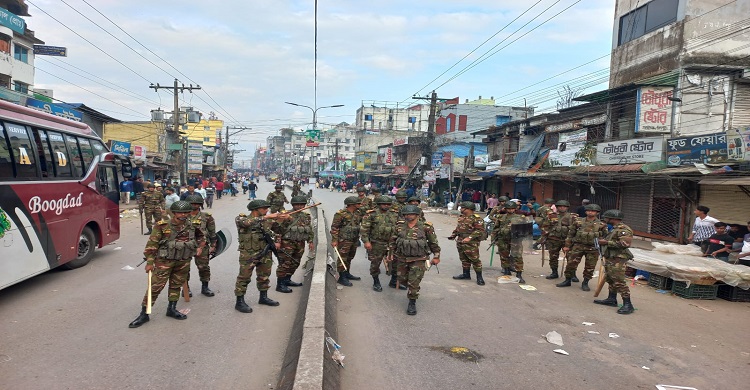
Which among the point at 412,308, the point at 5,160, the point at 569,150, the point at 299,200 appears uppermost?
the point at 569,150

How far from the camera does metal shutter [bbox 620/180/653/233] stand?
15133 mm

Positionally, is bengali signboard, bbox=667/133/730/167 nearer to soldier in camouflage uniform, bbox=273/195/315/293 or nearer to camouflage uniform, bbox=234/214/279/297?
soldier in camouflage uniform, bbox=273/195/315/293

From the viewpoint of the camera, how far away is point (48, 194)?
7.00m

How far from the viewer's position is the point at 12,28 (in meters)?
22.1

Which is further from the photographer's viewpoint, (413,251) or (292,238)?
(292,238)

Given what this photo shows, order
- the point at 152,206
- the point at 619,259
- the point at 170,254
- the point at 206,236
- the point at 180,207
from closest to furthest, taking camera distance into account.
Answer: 1. the point at 170,254
2. the point at 180,207
3. the point at 206,236
4. the point at 619,259
5. the point at 152,206

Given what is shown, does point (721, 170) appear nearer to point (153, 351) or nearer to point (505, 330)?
point (505, 330)

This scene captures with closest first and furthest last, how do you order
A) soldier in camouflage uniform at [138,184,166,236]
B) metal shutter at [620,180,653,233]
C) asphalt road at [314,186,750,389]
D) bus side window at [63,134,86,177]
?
asphalt road at [314,186,750,389]
bus side window at [63,134,86,177]
soldier in camouflage uniform at [138,184,166,236]
metal shutter at [620,180,653,233]

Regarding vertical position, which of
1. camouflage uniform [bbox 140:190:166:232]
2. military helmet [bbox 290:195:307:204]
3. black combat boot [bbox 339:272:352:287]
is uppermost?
military helmet [bbox 290:195:307:204]

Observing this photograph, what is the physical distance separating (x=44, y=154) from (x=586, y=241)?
9383 millimetres

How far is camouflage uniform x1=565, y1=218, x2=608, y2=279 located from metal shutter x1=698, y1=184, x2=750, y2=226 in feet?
23.7

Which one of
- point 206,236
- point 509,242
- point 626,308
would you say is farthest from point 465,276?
point 206,236

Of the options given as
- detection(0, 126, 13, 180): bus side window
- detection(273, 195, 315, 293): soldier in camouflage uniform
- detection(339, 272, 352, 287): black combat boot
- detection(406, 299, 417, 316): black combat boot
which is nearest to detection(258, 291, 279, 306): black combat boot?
detection(273, 195, 315, 293): soldier in camouflage uniform

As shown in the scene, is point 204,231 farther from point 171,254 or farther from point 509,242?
point 509,242
